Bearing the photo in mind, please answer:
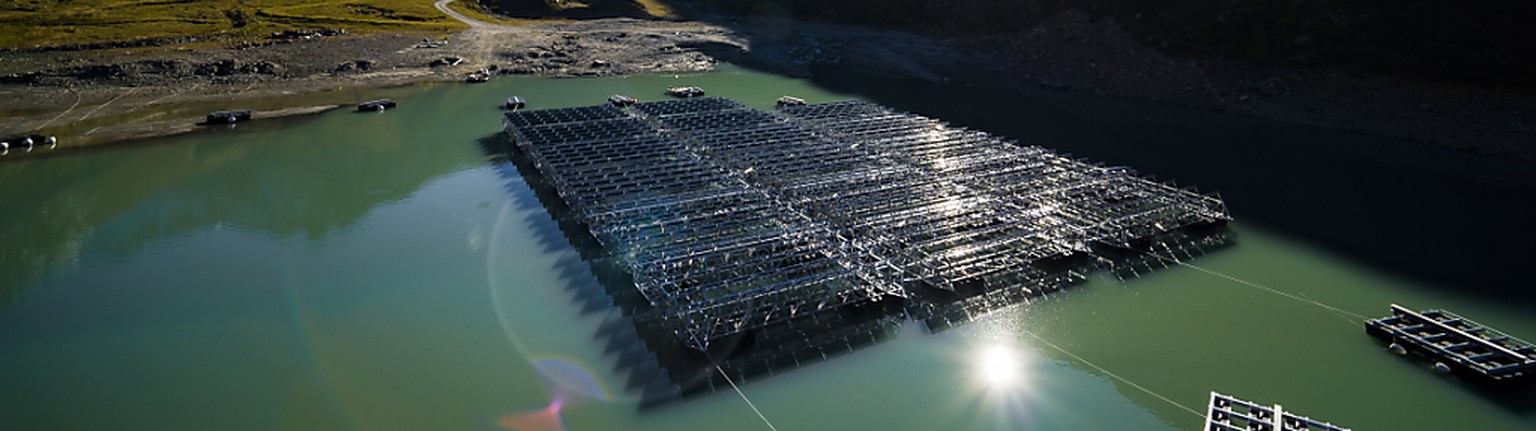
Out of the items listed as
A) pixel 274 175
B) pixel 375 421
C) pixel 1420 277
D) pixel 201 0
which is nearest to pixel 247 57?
pixel 274 175

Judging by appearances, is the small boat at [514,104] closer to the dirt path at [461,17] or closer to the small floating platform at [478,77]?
the small floating platform at [478,77]

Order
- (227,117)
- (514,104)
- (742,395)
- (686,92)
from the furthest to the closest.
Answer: (686,92) < (514,104) < (227,117) < (742,395)

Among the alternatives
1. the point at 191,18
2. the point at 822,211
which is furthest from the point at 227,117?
the point at 191,18

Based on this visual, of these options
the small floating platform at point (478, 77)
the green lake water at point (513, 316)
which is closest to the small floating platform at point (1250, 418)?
the green lake water at point (513, 316)

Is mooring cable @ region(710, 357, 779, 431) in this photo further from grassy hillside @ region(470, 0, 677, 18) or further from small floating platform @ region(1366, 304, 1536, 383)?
grassy hillside @ region(470, 0, 677, 18)

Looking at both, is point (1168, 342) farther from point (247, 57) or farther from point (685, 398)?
point (247, 57)

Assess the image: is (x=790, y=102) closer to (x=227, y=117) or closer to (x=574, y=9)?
(x=227, y=117)
